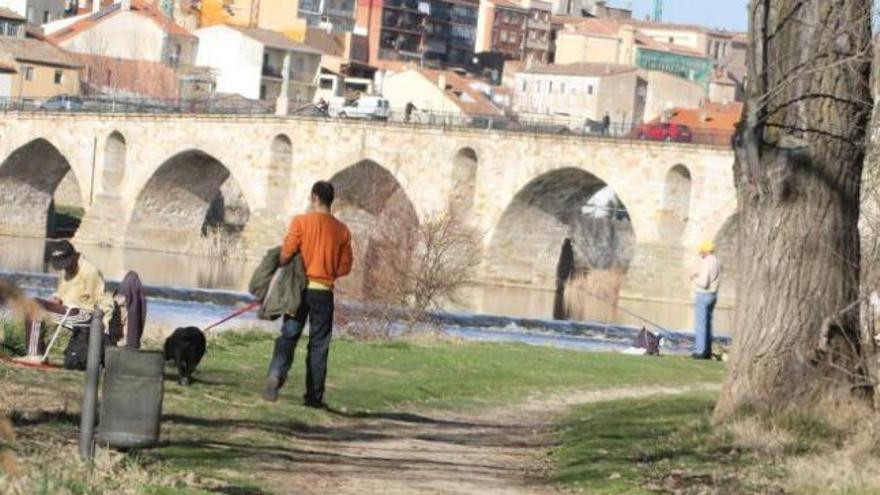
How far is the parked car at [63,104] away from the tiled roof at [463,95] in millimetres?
27819

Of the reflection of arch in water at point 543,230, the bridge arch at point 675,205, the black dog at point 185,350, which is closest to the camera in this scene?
the black dog at point 185,350

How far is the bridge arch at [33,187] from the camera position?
87.1 m

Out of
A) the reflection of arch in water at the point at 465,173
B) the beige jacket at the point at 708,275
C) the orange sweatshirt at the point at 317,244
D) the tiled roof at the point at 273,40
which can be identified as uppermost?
the tiled roof at the point at 273,40

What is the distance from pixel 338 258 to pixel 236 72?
108649mm

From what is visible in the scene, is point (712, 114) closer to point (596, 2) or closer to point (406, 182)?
point (406, 182)

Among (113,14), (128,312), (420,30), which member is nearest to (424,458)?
Result: (128,312)

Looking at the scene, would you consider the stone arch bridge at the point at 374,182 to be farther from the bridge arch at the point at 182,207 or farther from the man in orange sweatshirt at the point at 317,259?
the man in orange sweatshirt at the point at 317,259

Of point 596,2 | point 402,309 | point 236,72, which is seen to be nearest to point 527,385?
point 402,309

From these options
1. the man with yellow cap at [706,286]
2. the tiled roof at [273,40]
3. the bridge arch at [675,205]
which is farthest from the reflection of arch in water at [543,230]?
the man with yellow cap at [706,286]

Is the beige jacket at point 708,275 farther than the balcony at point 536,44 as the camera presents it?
No

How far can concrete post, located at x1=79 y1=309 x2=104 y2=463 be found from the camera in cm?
1036

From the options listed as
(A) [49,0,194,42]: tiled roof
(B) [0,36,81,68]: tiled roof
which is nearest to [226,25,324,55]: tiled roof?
(A) [49,0,194,42]: tiled roof

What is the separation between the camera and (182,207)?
86500 mm

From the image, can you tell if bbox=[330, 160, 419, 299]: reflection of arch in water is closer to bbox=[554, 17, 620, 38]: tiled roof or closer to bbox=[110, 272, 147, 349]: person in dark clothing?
bbox=[110, 272, 147, 349]: person in dark clothing
